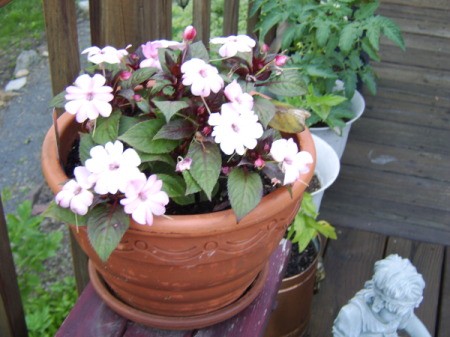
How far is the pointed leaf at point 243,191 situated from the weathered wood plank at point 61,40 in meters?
0.45

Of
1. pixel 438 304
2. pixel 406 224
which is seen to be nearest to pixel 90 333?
pixel 438 304

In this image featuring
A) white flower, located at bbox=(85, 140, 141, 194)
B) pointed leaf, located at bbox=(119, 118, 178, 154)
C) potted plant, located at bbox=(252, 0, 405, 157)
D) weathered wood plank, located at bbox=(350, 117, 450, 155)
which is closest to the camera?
white flower, located at bbox=(85, 140, 141, 194)

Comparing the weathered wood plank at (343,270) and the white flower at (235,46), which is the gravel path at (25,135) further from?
the white flower at (235,46)

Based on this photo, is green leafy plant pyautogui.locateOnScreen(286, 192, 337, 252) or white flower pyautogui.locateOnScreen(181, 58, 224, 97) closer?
white flower pyautogui.locateOnScreen(181, 58, 224, 97)

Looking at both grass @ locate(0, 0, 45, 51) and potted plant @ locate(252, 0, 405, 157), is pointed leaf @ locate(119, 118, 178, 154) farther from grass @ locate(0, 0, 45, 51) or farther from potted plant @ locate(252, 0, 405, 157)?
grass @ locate(0, 0, 45, 51)

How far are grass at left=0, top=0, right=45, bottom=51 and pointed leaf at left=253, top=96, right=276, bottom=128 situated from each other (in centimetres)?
268

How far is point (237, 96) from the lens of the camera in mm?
976

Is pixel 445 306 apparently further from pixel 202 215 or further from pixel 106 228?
pixel 106 228

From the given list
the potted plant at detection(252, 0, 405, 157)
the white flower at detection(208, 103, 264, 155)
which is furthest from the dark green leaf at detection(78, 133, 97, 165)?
the potted plant at detection(252, 0, 405, 157)

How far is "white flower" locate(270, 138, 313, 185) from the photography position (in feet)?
3.21

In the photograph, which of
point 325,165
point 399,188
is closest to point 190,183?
point 325,165

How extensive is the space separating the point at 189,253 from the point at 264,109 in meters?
0.26

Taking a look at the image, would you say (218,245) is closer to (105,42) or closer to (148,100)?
(148,100)

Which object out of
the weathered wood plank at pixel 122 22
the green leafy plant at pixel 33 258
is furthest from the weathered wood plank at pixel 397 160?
the weathered wood plank at pixel 122 22
